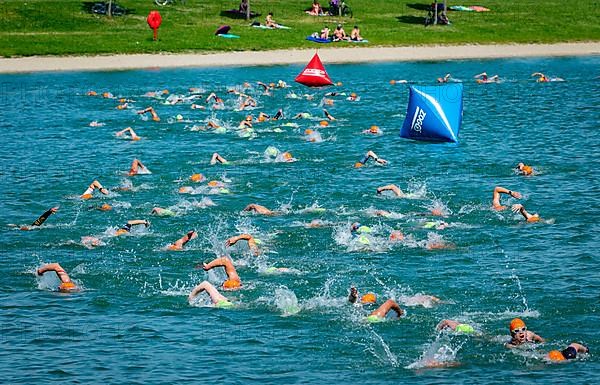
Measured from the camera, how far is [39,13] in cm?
8681

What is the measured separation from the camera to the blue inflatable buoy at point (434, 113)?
158ft

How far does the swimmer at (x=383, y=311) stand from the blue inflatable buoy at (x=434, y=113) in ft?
67.7

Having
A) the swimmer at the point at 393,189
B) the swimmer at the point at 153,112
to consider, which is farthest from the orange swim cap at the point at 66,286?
the swimmer at the point at 153,112

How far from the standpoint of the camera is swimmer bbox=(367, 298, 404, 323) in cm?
2844

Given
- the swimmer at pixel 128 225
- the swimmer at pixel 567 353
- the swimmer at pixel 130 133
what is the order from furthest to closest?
the swimmer at pixel 130 133
the swimmer at pixel 128 225
the swimmer at pixel 567 353

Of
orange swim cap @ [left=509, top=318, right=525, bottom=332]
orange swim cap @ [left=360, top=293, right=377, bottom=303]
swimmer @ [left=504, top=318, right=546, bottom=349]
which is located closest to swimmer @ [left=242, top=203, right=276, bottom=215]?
orange swim cap @ [left=360, top=293, right=377, bottom=303]

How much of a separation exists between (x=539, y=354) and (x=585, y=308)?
3713 mm

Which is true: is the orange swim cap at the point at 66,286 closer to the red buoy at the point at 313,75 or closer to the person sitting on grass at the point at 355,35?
the red buoy at the point at 313,75

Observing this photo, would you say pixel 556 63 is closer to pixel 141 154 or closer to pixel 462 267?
pixel 141 154

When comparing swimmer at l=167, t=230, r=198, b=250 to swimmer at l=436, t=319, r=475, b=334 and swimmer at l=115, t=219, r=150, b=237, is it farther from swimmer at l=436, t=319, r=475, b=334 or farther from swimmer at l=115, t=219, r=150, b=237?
swimmer at l=436, t=319, r=475, b=334

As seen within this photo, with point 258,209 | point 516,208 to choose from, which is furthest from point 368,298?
point 516,208

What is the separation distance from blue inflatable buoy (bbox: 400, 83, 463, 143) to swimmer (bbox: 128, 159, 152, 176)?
11923mm

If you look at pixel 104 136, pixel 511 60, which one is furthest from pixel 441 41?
pixel 104 136

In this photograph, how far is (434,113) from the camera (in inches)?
1944
